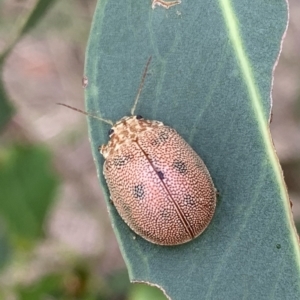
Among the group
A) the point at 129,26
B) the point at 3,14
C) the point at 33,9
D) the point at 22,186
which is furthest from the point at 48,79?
the point at 129,26

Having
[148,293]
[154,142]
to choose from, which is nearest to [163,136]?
[154,142]

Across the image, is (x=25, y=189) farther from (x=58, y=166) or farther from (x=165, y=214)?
(x=165, y=214)

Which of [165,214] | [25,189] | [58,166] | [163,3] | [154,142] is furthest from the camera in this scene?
[58,166]

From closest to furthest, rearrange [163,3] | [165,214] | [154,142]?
[163,3] < [165,214] < [154,142]

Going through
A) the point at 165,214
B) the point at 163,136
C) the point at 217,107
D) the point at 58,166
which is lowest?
the point at 58,166

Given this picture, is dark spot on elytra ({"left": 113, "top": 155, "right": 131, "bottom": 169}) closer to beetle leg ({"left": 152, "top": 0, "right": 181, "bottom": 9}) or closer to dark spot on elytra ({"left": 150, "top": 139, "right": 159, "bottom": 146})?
dark spot on elytra ({"left": 150, "top": 139, "right": 159, "bottom": 146})

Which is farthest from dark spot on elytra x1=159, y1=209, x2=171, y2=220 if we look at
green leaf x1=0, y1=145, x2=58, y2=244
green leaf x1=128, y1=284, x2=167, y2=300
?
green leaf x1=0, y1=145, x2=58, y2=244

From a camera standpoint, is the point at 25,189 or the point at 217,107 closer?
the point at 217,107

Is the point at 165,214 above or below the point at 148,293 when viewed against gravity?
above

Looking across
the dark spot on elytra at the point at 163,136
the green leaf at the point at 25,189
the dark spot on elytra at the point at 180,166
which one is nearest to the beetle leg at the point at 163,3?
the dark spot on elytra at the point at 163,136
